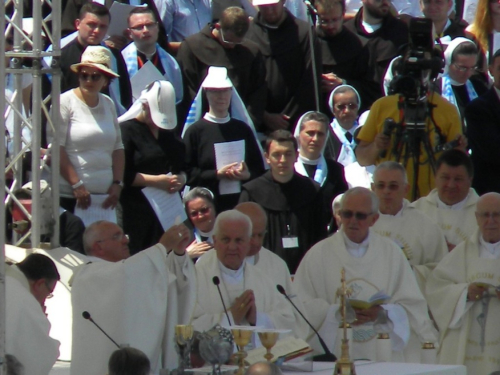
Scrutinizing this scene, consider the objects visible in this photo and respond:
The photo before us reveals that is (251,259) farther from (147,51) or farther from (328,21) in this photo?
(328,21)

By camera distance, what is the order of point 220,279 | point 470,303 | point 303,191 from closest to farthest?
point 220,279
point 470,303
point 303,191

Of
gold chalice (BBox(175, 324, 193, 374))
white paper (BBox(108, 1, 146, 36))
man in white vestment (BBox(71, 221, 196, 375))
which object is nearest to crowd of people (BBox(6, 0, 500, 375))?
man in white vestment (BBox(71, 221, 196, 375))

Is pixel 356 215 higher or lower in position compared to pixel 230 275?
higher

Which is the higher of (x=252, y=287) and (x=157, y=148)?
(x=157, y=148)

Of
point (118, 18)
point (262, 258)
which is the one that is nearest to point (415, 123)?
point (262, 258)

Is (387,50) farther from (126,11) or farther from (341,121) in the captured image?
(126,11)

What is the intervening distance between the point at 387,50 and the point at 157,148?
2.88m

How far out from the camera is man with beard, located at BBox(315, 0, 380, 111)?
1164 cm

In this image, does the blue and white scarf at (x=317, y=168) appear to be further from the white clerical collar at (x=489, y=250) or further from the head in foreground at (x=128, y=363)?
the head in foreground at (x=128, y=363)

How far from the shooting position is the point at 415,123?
913cm

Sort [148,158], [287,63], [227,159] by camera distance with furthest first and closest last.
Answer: [287,63]
[227,159]
[148,158]

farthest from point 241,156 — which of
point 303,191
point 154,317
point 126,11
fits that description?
point 154,317

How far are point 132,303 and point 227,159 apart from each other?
2729 millimetres

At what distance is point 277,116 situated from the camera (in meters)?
11.2
